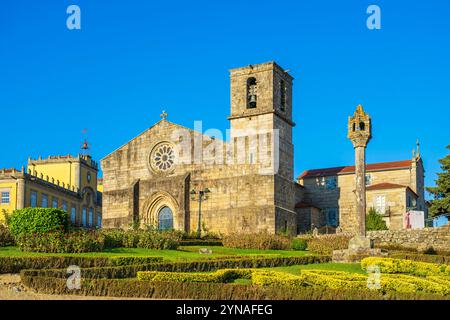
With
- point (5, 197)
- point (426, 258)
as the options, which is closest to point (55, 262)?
point (426, 258)

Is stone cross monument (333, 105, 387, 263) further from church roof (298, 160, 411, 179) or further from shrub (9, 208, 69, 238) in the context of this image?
church roof (298, 160, 411, 179)

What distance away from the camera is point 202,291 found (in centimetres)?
2105

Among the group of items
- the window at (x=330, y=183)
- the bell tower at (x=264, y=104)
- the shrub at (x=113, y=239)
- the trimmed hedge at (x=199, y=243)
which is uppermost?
the bell tower at (x=264, y=104)

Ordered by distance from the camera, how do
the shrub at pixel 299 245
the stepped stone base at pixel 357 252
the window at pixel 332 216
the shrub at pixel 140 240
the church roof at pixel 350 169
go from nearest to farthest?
the stepped stone base at pixel 357 252 → the shrub at pixel 140 240 → the shrub at pixel 299 245 → the church roof at pixel 350 169 → the window at pixel 332 216

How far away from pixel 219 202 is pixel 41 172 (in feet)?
106

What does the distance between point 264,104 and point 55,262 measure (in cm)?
2854

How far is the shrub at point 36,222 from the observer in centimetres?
3500

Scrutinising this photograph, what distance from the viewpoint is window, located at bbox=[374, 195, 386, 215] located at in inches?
2265

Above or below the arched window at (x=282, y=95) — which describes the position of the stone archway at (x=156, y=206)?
below

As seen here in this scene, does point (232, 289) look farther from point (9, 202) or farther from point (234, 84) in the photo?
point (9, 202)

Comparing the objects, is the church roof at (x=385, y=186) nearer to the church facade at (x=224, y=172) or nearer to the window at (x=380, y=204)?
the window at (x=380, y=204)

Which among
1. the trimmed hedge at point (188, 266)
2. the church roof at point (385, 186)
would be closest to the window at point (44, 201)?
the church roof at point (385, 186)

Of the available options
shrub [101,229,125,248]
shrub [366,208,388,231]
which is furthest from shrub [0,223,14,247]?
shrub [366,208,388,231]

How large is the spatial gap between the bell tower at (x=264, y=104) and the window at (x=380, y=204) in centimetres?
783
